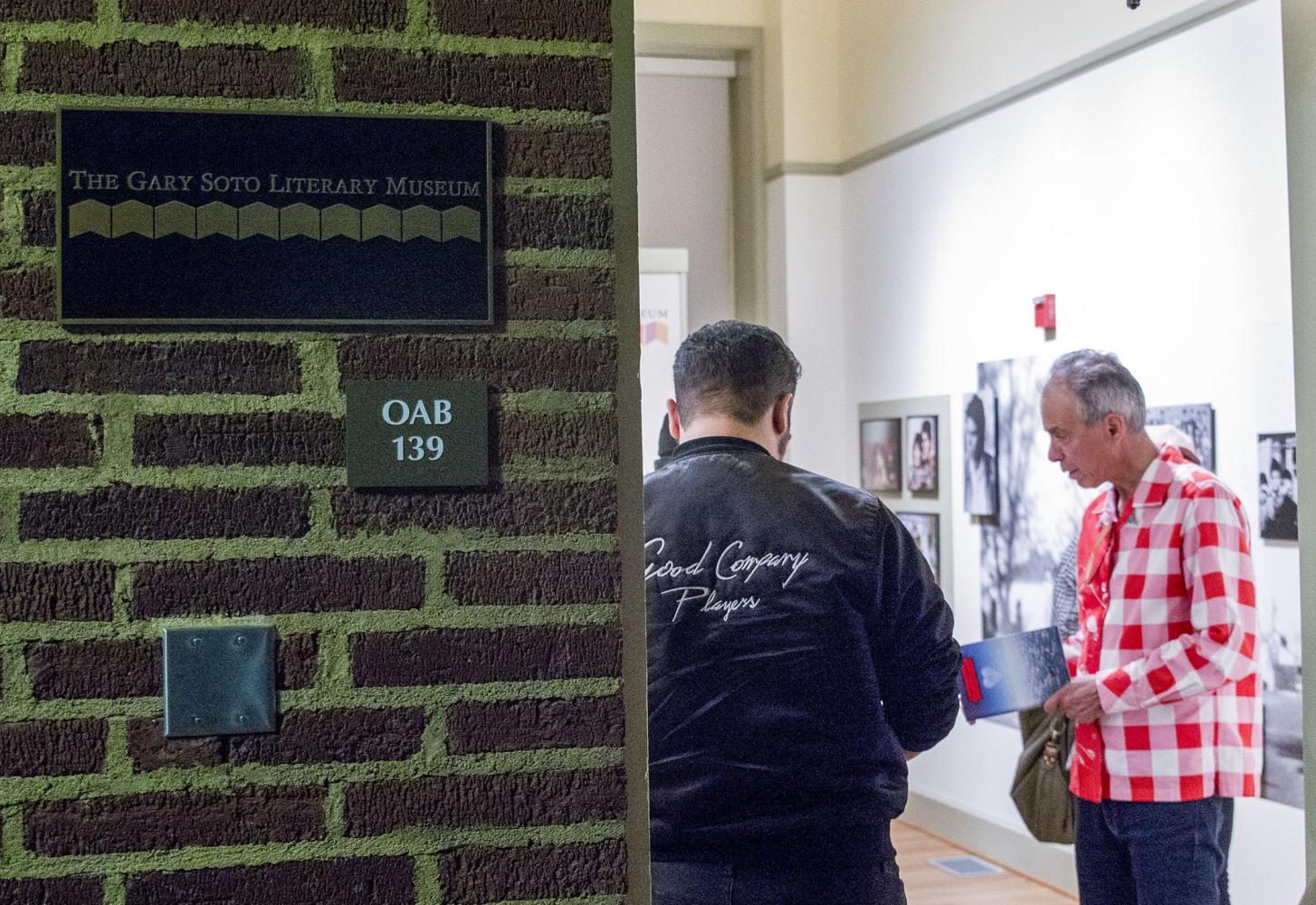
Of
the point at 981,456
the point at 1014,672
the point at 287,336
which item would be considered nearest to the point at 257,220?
the point at 287,336

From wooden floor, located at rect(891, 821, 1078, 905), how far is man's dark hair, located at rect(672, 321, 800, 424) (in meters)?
3.09

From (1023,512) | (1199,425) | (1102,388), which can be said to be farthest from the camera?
(1023,512)

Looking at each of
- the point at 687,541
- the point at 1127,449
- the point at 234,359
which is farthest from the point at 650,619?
the point at 1127,449

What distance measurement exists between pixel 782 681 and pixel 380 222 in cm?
104

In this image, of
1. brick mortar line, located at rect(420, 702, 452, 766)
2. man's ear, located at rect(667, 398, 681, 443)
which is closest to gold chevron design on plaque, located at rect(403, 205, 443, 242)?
brick mortar line, located at rect(420, 702, 452, 766)

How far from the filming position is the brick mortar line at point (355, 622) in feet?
4.76

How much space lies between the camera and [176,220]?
146 cm

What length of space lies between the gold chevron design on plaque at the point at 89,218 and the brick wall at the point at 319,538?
0.09 feet

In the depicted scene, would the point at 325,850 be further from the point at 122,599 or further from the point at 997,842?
the point at 997,842

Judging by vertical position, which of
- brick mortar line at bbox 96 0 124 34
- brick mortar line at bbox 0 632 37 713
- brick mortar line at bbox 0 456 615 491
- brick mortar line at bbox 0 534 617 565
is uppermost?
brick mortar line at bbox 96 0 124 34

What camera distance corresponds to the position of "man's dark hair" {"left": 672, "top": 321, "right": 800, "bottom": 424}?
2.43 meters

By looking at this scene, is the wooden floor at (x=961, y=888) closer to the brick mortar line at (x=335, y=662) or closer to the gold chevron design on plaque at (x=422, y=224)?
the brick mortar line at (x=335, y=662)

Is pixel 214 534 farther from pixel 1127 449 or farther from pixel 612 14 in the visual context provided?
pixel 1127 449

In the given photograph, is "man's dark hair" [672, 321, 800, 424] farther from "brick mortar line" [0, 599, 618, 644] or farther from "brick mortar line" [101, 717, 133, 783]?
"brick mortar line" [101, 717, 133, 783]
